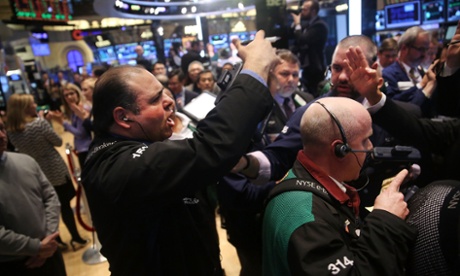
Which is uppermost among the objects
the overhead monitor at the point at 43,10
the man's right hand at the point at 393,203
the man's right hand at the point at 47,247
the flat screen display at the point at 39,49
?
the overhead monitor at the point at 43,10

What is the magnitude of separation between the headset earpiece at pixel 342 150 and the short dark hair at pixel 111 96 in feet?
2.46

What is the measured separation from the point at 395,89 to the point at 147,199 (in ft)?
9.79

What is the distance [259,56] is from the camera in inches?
44.4

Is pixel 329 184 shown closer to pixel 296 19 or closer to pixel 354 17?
pixel 354 17

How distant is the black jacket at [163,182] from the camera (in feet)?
3.25

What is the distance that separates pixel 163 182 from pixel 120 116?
33cm

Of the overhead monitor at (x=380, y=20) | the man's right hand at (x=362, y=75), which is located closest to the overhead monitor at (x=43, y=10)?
the overhead monitor at (x=380, y=20)

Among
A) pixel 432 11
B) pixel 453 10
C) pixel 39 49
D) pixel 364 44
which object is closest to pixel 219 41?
pixel 432 11

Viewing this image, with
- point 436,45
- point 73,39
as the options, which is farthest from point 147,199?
point 73,39

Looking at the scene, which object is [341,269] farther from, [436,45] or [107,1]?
[107,1]

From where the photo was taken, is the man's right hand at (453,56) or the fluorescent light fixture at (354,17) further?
the fluorescent light fixture at (354,17)

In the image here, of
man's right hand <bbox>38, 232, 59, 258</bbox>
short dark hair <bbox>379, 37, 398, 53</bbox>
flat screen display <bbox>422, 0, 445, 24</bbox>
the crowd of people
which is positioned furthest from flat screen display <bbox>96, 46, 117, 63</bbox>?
the crowd of people

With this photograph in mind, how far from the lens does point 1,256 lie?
77.5 inches

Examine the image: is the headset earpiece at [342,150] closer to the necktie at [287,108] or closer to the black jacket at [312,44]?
the necktie at [287,108]
